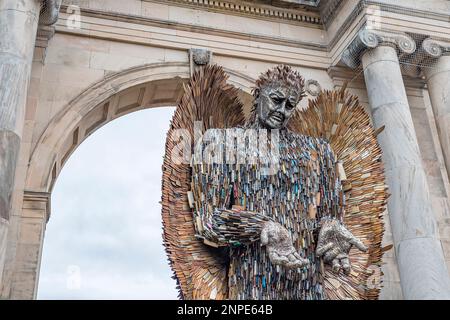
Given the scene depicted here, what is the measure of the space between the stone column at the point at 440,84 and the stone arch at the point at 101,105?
385 centimetres

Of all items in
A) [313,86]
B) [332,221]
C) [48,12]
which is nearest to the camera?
[332,221]

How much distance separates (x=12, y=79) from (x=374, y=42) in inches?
271

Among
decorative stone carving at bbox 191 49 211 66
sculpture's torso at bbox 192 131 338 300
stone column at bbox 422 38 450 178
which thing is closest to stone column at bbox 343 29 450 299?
stone column at bbox 422 38 450 178

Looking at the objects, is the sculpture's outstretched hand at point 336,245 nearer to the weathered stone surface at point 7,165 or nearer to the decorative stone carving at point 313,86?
the weathered stone surface at point 7,165

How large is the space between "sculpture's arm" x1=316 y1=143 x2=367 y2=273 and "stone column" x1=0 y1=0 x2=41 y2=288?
4.13m

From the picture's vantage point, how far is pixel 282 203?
402 centimetres

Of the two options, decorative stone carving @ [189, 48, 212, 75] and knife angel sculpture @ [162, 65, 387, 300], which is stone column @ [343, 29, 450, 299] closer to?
decorative stone carving @ [189, 48, 212, 75]

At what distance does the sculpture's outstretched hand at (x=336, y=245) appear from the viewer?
12.2ft

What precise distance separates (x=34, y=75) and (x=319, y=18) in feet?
21.7

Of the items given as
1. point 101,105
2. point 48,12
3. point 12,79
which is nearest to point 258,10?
point 101,105

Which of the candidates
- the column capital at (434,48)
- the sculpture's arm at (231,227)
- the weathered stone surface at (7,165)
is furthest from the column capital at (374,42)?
the sculpture's arm at (231,227)

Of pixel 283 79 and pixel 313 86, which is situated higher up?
pixel 313 86

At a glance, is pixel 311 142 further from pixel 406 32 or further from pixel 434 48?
pixel 434 48
